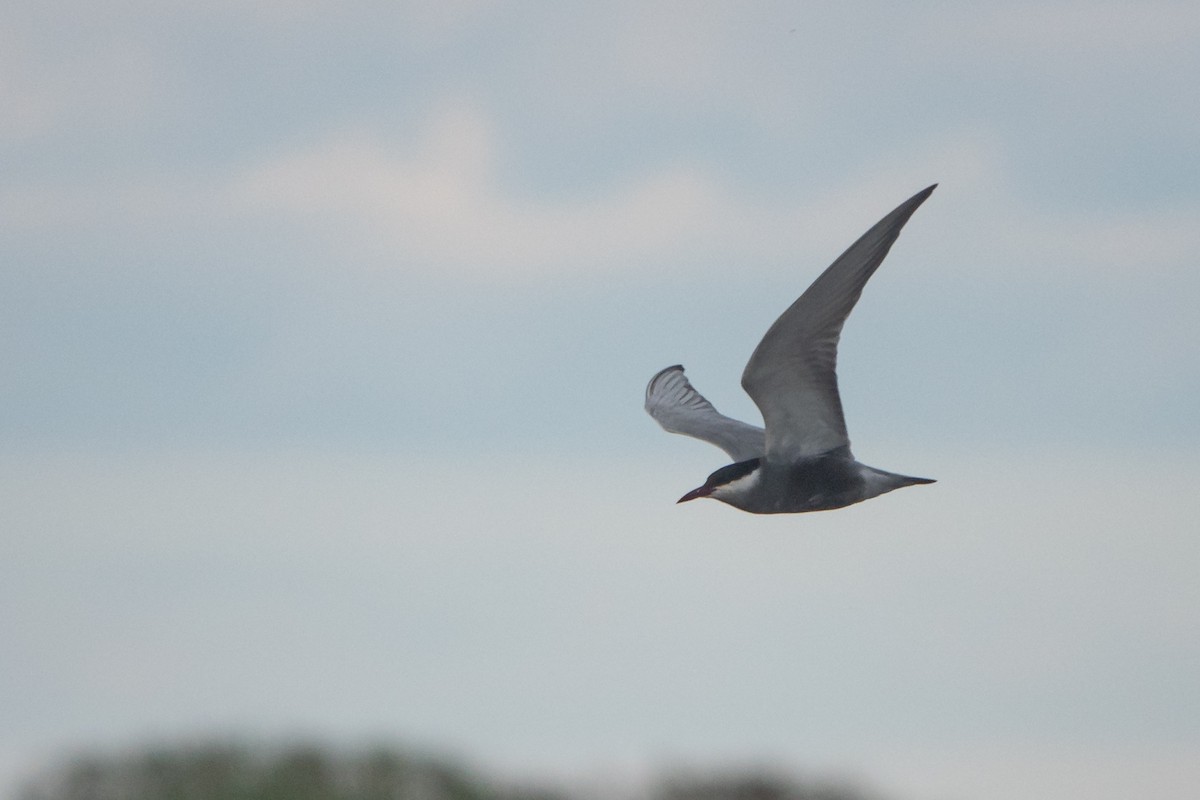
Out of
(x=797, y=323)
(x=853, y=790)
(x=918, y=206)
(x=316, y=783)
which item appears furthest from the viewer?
(x=853, y=790)

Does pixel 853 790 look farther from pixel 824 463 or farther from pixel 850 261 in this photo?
pixel 850 261

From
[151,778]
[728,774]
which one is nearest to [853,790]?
[728,774]

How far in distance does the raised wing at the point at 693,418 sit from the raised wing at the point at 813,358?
1160 mm

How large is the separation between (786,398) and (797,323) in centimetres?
77

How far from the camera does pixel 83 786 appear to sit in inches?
515

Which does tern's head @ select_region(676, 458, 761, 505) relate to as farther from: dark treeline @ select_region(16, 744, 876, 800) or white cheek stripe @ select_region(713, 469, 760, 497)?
dark treeline @ select_region(16, 744, 876, 800)

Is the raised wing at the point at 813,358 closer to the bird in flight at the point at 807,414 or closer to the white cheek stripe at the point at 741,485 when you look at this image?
the bird in flight at the point at 807,414

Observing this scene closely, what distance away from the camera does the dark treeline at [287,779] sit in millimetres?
12703

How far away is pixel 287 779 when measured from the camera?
502 inches

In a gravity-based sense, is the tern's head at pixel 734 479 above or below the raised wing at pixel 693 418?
below

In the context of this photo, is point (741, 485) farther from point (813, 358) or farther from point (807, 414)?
point (813, 358)

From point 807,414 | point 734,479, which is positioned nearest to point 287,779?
point 734,479

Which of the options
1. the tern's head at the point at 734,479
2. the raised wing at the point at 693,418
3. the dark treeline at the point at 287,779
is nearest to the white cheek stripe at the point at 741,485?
the tern's head at the point at 734,479

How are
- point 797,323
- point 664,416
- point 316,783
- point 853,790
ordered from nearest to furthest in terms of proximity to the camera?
point 797,323 → point 316,783 → point 853,790 → point 664,416
